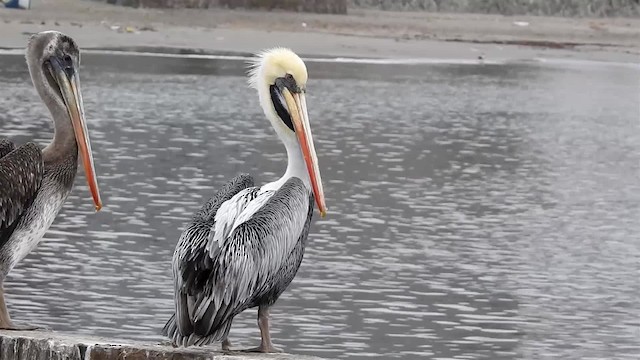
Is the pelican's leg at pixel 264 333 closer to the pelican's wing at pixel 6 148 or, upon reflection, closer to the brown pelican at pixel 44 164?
the brown pelican at pixel 44 164

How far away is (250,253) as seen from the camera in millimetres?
4969

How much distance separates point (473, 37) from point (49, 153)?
19578 mm

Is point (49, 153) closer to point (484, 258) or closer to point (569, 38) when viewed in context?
point (484, 258)

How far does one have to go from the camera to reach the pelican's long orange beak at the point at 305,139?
17.6 ft

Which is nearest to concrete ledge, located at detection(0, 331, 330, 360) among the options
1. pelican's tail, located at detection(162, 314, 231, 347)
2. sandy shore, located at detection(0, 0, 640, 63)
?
pelican's tail, located at detection(162, 314, 231, 347)

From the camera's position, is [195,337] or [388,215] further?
[388,215]

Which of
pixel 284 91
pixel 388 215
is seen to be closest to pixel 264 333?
pixel 284 91

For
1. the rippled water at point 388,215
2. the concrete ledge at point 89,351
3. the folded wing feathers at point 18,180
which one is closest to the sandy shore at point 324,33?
the rippled water at point 388,215

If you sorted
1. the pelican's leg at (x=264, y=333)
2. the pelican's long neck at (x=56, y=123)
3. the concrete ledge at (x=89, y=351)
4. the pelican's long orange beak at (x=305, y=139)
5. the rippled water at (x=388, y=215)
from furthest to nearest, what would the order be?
the rippled water at (x=388, y=215), the pelican's long neck at (x=56, y=123), the pelican's long orange beak at (x=305, y=139), the pelican's leg at (x=264, y=333), the concrete ledge at (x=89, y=351)

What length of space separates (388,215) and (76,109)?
5.20 meters

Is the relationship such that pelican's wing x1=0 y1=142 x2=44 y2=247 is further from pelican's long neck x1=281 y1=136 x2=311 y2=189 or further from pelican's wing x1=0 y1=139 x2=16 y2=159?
pelican's long neck x1=281 y1=136 x2=311 y2=189

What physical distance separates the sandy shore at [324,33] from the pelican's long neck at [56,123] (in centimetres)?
1486

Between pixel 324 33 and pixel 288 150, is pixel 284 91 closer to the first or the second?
pixel 288 150

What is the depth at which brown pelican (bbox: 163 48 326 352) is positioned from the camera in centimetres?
483
